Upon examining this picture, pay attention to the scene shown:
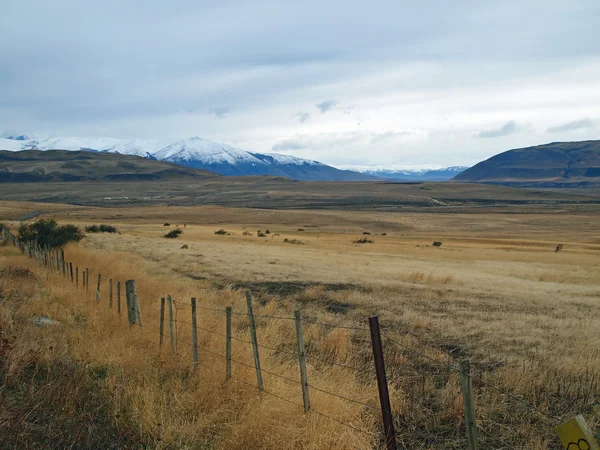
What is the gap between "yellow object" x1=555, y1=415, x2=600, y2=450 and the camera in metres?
3.43

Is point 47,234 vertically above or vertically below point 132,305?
above

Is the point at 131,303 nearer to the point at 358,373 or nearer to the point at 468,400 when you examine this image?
the point at 358,373

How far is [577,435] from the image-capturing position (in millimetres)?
3490

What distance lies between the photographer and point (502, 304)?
55.5 feet

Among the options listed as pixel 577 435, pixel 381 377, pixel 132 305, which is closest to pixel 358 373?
pixel 381 377

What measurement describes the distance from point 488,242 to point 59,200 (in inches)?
6606

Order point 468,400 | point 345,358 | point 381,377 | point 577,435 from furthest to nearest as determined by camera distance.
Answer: point 345,358, point 381,377, point 468,400, point 577,435

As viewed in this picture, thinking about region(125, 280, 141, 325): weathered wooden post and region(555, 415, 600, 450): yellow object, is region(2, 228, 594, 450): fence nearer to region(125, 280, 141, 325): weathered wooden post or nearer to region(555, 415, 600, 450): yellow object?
region(125, 280, 141, 325): weathered wooden post

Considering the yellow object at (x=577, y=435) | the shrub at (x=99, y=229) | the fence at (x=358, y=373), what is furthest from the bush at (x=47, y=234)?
the yellow object at (x=577, y=435)

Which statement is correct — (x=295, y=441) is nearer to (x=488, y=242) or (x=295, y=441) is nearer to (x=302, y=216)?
(x=488, y=242)

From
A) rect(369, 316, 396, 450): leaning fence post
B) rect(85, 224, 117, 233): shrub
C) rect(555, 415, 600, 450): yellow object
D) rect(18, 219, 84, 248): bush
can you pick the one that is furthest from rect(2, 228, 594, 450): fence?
rect(85, 224, 117, 233): shrub

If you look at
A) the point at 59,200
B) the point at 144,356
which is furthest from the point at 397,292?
the point at 59,200

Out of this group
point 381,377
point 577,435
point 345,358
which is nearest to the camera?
point 577,435

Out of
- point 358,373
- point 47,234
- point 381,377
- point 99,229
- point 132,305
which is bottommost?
point 358,373
